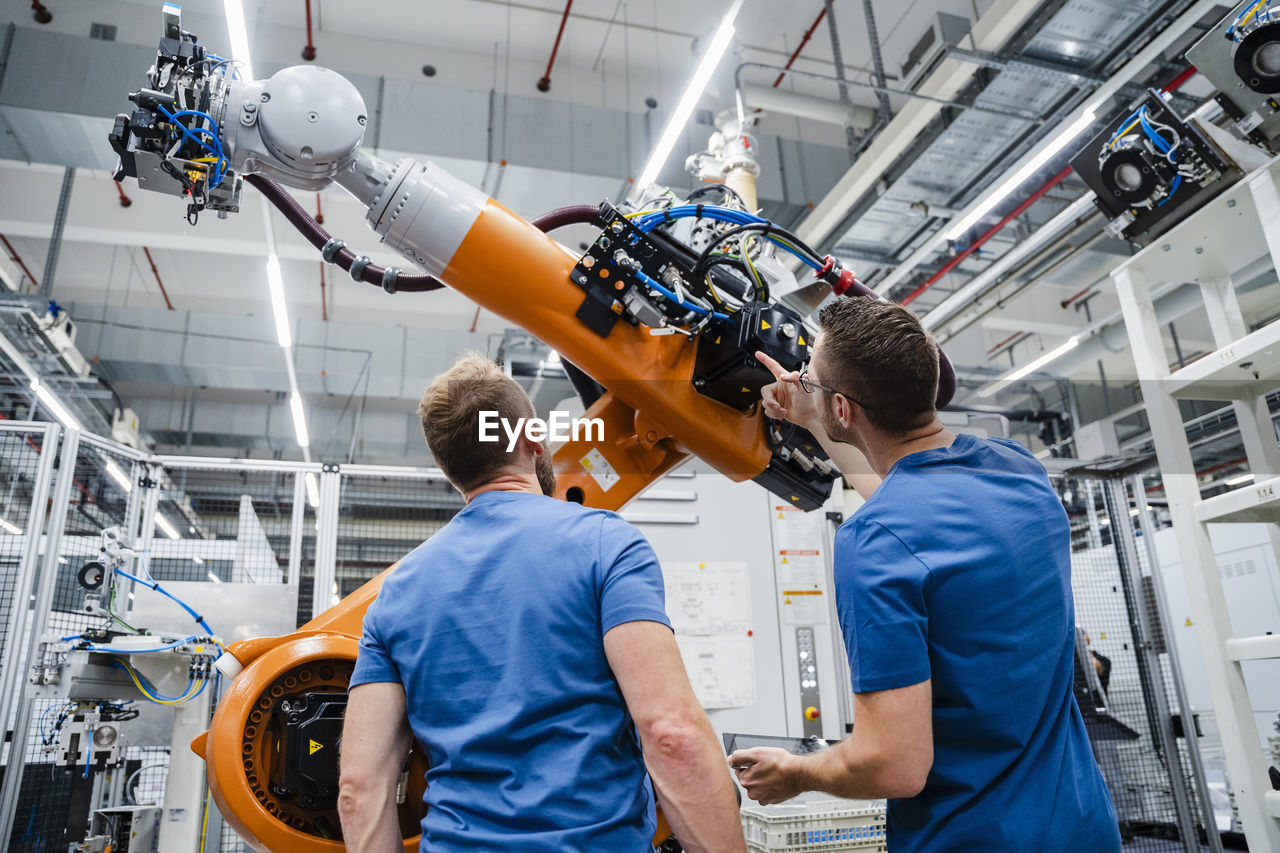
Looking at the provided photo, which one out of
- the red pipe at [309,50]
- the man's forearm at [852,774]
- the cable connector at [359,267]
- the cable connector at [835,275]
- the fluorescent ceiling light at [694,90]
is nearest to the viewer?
the man's forearm at [852,774]

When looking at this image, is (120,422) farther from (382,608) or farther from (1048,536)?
(1048,536)

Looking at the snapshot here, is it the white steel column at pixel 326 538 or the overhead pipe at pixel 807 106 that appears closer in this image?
the white steel column at pixel 326 538

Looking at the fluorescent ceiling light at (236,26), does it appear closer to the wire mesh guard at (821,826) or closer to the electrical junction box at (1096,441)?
the wire mesh guard at (821,826)

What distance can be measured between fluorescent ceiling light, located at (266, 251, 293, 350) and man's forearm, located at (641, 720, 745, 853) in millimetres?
7222

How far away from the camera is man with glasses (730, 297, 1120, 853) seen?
4.12 ft

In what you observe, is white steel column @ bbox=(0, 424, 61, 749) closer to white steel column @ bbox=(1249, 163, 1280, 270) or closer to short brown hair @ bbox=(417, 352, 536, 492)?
short brown hair @ bbox=(417, 352, 536, 492)

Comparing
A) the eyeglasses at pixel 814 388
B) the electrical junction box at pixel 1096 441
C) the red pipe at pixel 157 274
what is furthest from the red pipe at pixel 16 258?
the electrical junction box at pixel 1096 441

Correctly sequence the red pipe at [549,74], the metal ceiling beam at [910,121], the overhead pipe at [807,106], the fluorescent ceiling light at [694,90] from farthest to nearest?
the red pipe at [549,74] → the overhead pipe at [807,106] → the metal ceiling beam at [910,121] → the fluorescent ceiling light at [694,90]

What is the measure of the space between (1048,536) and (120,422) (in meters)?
11.6

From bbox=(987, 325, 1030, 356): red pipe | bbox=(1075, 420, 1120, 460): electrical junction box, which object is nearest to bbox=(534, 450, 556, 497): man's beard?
bbox=(1075, 420, 1120, 460): electrical junction box

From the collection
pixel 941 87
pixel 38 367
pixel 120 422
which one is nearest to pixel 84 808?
pixel 38 367

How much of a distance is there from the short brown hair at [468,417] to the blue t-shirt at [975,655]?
0.69 m

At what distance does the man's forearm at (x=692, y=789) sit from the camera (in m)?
1.30

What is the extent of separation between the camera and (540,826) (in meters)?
1.28
